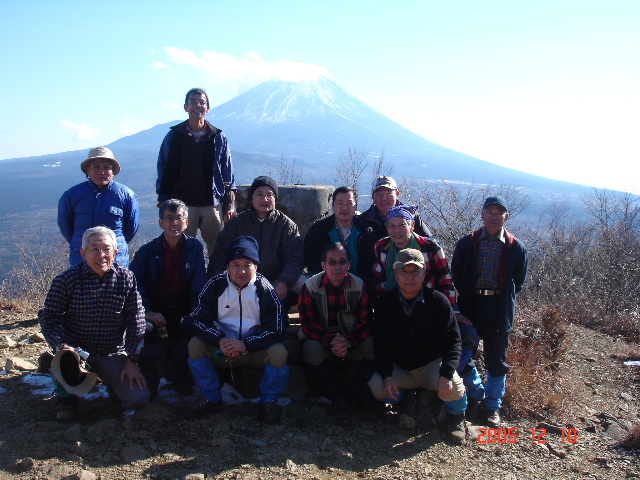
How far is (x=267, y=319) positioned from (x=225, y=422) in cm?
81

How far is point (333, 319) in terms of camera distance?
4086 mm

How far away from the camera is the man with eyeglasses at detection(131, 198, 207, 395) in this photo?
4164 millimetres

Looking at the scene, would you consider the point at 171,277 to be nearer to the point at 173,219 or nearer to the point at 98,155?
the point at 173,219

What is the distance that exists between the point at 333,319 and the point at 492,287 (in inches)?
53.6

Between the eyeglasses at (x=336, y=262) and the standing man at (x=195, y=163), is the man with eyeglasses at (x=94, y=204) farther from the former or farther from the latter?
the eyeglasses at (x=336, y=262)

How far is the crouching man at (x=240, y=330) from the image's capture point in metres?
3.71

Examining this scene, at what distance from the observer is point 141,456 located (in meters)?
3.17

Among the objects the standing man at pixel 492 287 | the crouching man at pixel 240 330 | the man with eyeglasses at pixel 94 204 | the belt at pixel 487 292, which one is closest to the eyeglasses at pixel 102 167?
the man with eyeglasses at pixel 94 204

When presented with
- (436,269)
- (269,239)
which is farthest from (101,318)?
(436,269)

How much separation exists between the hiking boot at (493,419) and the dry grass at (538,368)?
14.1 inches

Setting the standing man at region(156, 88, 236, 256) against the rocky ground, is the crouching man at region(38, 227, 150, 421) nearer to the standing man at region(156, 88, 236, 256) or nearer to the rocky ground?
the rocky ground

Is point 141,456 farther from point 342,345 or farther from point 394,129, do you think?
point 394,129

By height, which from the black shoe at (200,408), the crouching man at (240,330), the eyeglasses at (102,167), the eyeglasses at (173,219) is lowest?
the black shoe at (200,408)

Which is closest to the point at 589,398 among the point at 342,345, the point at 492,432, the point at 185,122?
the point at 492,432
